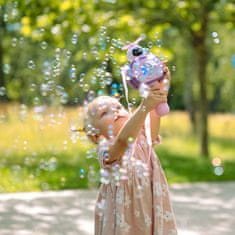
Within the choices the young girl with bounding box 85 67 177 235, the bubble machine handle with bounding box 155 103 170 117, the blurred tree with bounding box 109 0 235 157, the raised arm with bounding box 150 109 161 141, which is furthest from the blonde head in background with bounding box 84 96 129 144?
the blurred tree with bounding box 109 0 235 157

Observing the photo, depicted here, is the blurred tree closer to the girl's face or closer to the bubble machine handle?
the girl's face

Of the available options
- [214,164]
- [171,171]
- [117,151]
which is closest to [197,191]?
[171,171]

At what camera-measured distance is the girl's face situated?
307cm

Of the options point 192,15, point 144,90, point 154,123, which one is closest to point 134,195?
point 154,123

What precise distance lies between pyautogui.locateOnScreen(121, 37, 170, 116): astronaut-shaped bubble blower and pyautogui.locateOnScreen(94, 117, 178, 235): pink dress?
25 cm

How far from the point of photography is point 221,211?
6.26 m

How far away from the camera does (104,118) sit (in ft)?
10.1

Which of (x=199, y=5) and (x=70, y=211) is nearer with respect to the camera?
(x=70, y=211)

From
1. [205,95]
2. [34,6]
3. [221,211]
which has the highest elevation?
[34,6]

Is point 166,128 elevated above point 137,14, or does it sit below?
below

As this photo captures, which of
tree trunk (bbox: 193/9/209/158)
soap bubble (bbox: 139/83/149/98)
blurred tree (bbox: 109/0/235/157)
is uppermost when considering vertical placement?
blurred tree (bbox: 109/0/235/157)

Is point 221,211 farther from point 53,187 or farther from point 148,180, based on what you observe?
point 148,180

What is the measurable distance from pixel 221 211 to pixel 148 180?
10.9 feet

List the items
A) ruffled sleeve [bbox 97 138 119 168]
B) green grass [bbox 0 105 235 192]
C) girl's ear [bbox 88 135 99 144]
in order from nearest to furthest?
ruffled sleeve [bbox 97 138 119 168] → girl's ear [bbox 88 135 99 144] → green grass [bbox 0 105 235 192]
